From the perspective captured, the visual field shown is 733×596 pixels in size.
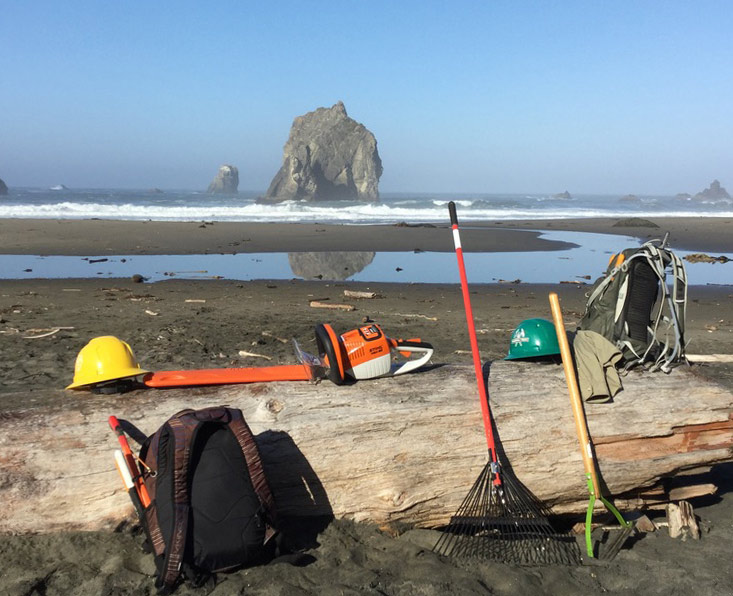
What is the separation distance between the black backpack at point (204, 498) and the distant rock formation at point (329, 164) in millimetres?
98032

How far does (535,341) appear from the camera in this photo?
194 inches

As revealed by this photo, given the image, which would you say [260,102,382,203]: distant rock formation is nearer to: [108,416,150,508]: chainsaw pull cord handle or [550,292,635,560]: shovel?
[550,292,635,560]: shovel

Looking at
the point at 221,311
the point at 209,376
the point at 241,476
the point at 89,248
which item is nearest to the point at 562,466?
the point at 241,476

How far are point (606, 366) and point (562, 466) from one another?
2.57 ft

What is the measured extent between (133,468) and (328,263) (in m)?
14.8

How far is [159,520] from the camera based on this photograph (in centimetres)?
357

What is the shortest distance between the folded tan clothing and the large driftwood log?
118 mm

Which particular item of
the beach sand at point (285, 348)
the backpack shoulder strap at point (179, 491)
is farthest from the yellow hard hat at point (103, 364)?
the backpack shoulder strap at point (179, 491)

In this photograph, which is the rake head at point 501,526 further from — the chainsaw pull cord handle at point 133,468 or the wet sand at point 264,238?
the wet sand at point 264,238

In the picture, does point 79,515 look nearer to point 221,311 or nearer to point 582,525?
point 582,525

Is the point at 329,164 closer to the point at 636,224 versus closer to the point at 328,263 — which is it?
the point at 636,224

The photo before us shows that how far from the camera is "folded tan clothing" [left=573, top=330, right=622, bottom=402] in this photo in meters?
4.57

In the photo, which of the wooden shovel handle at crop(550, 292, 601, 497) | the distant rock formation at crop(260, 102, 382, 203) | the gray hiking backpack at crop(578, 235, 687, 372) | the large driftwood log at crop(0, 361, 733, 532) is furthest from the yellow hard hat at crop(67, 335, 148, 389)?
the distant rock formation at crop(260, 102, 382, 203)

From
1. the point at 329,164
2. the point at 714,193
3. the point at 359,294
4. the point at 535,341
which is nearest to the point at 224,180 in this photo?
the point at 329,164
